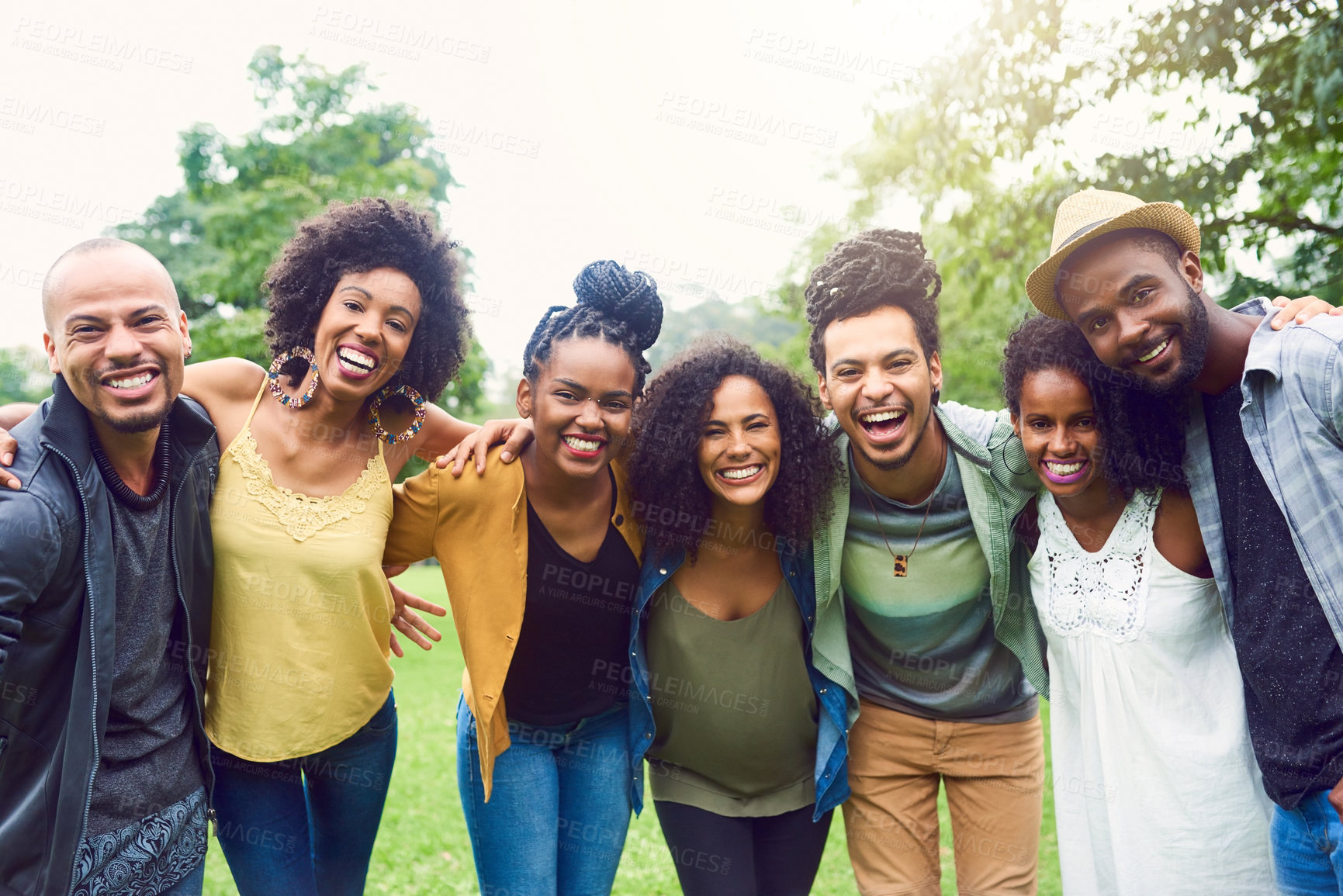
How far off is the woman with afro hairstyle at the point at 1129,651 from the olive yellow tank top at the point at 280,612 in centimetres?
241

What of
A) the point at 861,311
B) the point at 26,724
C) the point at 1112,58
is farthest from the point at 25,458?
the point at 1112,58

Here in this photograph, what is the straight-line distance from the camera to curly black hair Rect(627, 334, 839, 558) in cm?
360

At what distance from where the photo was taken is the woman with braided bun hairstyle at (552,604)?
11.3ft

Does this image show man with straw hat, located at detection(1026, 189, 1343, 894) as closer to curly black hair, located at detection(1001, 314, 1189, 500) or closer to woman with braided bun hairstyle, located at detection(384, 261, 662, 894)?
curly black hair, located at detection(1001, 314, 1189, 500)

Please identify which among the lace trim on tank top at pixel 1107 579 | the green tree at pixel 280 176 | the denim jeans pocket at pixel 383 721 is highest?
the green tree at pixel 280 176

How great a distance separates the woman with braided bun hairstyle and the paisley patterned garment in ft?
2.95

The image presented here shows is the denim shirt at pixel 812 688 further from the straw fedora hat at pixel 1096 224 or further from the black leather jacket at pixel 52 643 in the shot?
the black leather jacket at pixel 52 643

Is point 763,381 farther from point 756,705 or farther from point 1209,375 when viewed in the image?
point 1209,375

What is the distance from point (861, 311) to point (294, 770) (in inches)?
106

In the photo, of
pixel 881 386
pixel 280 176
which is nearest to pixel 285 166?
pixel 280 176

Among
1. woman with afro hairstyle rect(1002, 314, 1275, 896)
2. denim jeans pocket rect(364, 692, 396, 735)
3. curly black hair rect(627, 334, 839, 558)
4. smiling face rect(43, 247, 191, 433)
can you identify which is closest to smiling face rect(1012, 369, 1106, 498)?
woman with afro hairstyle rect(1002, 314, 1275, 896)

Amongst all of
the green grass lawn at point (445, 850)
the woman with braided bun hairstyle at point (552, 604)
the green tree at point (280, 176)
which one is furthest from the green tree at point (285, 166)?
the woman with braided bun hairstyle at point (552, 604)

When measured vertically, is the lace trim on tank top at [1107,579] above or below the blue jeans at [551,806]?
above

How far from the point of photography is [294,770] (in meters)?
3.41
